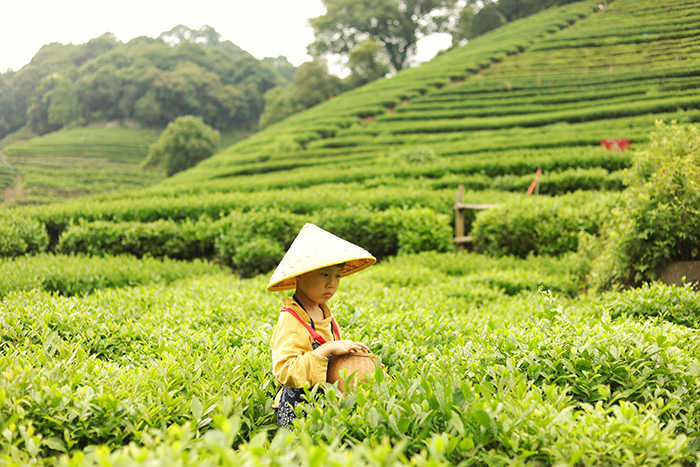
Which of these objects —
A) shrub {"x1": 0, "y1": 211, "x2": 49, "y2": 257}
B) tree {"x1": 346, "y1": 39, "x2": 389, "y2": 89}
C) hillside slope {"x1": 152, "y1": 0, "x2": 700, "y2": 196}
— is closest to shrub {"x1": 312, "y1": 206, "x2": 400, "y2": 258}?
hillside slope {"x1": 152, "y1": 0, "x2": 700, "y2": 196}

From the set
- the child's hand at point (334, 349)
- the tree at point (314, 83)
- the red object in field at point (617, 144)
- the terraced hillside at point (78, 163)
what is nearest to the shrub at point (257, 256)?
the child's hand at point (334, 349)

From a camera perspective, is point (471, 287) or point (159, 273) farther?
point (159, 273)

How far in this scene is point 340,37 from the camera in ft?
190

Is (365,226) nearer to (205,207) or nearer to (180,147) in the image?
(205,207)

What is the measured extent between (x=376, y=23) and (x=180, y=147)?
32.0 metres

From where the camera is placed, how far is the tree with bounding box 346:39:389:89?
5025cm

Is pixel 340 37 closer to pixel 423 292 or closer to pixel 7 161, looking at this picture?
pixel 7 161

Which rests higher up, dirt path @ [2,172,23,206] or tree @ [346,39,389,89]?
tree @ [346,39,389,89]

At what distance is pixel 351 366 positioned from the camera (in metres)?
A: 2.48

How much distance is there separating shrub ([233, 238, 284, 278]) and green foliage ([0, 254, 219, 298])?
2.59 feet

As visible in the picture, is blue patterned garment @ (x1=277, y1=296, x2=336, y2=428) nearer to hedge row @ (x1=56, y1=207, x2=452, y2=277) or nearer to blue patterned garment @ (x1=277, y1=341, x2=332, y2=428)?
blue patterned garment @ (x1=277, y1=341, x2=332, y2=428)

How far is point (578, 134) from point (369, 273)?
1379 cm

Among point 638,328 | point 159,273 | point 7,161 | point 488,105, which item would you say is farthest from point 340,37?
point 638,328

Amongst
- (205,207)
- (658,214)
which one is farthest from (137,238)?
(658,214)
